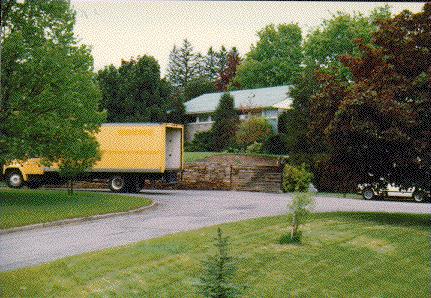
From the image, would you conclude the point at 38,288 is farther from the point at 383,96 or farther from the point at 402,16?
the point at 402,16

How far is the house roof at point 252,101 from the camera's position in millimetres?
47406

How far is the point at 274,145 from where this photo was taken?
4128 centimetres

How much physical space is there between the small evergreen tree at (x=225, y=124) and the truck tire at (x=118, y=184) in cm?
1846

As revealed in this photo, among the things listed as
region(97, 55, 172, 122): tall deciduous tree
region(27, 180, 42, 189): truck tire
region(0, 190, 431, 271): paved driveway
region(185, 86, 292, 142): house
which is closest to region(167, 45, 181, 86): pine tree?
region(185, 86, 292, 142): house

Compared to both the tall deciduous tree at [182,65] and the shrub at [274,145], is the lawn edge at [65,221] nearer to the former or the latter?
the shrub at [274,145]

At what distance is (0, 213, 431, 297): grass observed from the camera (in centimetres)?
712

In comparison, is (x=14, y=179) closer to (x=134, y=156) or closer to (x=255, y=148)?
(x=134, y=156)

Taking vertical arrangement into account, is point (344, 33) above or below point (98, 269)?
above

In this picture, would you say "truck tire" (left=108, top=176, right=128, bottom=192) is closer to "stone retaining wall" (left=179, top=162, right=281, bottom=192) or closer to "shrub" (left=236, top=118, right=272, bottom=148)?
"stone retaining wall" (left=179, top=162, right=281, bottom=192)

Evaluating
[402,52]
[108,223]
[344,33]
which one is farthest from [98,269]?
[344,33]

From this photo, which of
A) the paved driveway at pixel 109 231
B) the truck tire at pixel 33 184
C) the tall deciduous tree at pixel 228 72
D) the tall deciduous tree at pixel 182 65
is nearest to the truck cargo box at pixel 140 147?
the truck tire at pixel 33 184

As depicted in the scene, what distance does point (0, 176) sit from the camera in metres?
29.9

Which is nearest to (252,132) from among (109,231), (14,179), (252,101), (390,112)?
(252,101)

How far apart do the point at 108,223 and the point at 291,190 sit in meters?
18.1
